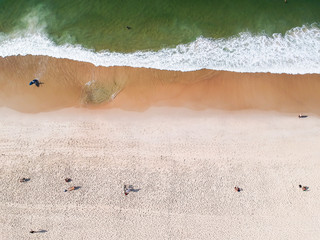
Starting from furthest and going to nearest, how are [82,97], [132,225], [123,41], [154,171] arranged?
[123,41]
[82,97]
[154,171]
[132,225]

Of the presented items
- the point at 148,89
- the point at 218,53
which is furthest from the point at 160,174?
the point at 218,53

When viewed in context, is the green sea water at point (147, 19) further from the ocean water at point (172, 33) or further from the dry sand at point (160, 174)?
the dry sand at point (160, 174)

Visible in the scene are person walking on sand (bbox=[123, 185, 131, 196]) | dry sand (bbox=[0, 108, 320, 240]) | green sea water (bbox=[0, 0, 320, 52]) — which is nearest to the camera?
dry sand (bbox=[0, 108, 320, 240])

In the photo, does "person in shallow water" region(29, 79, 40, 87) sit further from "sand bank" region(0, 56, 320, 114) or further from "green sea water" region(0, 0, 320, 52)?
"green sea water" region(0, 0, 320, 52)

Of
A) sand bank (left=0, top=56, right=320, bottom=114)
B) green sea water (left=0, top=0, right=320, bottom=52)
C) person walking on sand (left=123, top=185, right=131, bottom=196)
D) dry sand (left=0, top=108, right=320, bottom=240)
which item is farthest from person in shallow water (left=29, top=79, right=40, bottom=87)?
person walking on sand (left=123, top=185, right=131, bottom=196)

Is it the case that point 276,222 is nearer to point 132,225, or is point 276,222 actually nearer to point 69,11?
point 132,225

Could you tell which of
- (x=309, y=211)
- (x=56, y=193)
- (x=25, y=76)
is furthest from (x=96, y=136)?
(x=309, y=211)

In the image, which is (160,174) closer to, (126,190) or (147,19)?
(126,190)
